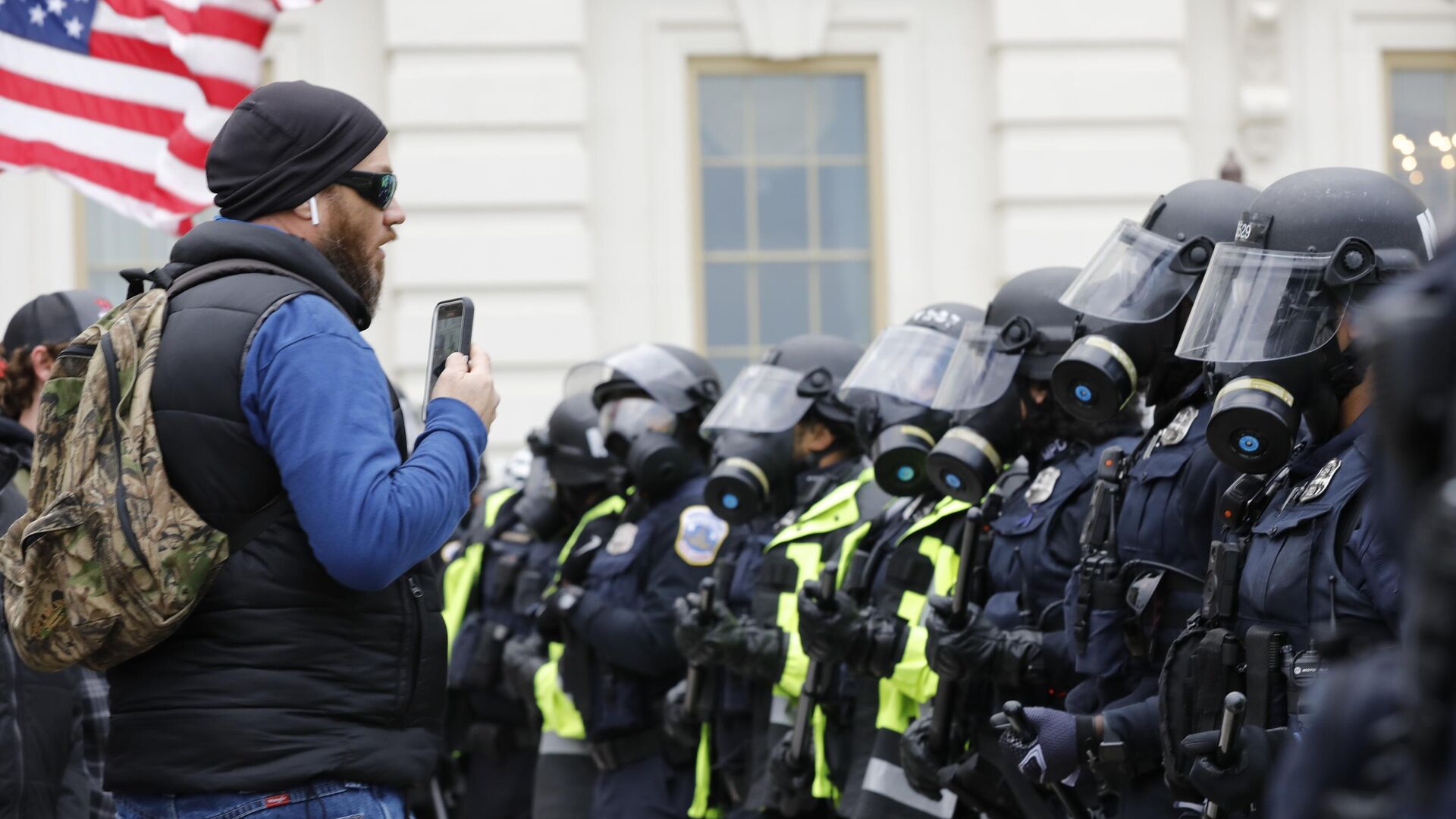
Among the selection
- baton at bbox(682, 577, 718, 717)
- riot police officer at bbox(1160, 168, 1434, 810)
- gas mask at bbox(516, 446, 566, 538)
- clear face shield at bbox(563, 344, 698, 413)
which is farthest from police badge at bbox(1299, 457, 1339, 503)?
gas mask at bbox(516, 446, 566, 538)

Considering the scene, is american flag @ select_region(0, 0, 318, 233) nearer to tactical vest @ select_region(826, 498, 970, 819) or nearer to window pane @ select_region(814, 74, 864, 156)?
tactical vest @ select_region(826, 498, 970, 819)

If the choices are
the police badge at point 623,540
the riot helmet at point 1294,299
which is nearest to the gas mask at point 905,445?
the police badge at point 623,540

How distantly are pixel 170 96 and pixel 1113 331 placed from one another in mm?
2890

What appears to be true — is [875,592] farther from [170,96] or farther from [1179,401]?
[170,96]

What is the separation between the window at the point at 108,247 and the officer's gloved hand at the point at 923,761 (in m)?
6.93

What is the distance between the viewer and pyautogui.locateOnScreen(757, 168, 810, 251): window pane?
10.3m

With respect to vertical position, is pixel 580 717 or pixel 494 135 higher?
pixel 494 135

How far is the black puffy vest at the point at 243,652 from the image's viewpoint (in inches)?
99.4

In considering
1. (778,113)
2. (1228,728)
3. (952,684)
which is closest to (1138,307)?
(952,684)

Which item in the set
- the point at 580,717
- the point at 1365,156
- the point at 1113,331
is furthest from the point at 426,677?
the point at 1365,156

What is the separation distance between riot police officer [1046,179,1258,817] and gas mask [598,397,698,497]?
2.42 meters

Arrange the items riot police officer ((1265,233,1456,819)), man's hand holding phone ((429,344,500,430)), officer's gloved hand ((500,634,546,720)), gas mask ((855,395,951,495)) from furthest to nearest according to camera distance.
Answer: officer's gloved hand ((500,634,546,720)) → gas mask ((855,395,951,495)) → man's hand holding phone ((429,344,500,430)) → riot police officer ((1265,233,1456,819))

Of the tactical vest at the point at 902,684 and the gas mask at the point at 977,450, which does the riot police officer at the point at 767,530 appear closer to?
the tactical vest at the point at 902,684

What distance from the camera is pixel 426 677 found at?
2.69 metres
